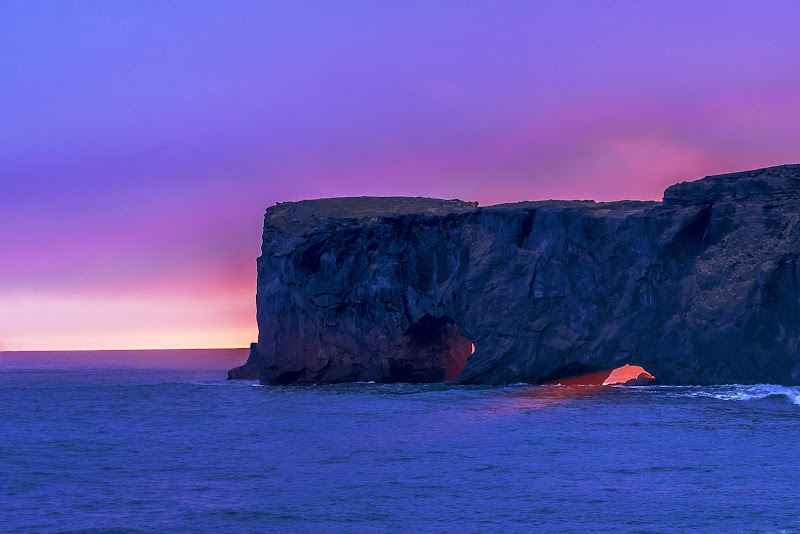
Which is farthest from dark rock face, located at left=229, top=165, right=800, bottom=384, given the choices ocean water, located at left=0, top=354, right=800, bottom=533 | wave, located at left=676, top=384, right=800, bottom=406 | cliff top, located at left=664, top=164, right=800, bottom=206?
ocean water, located at left=0, top=354, right=800, bottom=533

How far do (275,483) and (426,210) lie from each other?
50.9 metres

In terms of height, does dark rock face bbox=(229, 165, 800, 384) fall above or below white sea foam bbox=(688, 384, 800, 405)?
above

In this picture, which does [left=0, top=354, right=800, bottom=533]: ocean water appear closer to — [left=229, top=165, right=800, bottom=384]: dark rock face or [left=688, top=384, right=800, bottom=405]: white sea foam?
[left=688, top=384, right=800, bottom=405]: white sea foam

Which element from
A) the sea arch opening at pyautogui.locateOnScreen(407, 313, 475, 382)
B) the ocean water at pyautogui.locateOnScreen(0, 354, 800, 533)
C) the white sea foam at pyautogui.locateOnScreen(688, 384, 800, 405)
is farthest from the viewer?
the sea arch opening at pyautogui.locateOnScreen(407, 313, 475, 382)

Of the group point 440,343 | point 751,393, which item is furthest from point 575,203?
point 751,393

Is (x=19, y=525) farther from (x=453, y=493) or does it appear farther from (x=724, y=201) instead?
(x=724, y=201)

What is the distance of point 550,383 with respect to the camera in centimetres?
7244

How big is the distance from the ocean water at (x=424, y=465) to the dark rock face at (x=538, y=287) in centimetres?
453

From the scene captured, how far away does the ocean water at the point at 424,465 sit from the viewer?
88.0 feet

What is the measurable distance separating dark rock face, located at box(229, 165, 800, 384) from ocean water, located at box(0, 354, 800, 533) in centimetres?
453

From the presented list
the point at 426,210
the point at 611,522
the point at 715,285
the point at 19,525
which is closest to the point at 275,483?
the point at 19,525

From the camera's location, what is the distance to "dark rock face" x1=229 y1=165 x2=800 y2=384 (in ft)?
201

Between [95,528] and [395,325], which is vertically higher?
[395,325]

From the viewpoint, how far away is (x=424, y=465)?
3638cm
